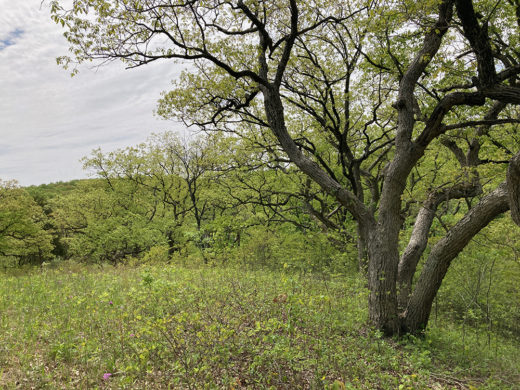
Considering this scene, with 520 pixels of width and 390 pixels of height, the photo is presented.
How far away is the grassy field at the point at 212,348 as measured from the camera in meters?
3.44

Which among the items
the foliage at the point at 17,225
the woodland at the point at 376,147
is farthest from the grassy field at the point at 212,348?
the foliage at the point at 17,225

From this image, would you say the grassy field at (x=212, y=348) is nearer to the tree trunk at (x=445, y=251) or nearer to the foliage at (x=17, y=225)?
the tree trunk at (x=445, y=251)

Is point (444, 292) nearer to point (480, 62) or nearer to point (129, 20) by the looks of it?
point (480, 62)

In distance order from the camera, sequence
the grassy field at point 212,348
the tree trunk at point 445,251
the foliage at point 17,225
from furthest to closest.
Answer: the foliage at point 17,225 → the tree trunk at point 445,251 → the grassy field at point 212,348

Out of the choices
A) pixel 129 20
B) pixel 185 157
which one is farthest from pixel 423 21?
pixel 185 157

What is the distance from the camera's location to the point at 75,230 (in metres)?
25.5

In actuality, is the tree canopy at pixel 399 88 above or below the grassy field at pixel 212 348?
above

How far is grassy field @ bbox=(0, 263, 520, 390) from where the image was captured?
344 cm

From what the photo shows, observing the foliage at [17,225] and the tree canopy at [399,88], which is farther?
the foliage at [17,225]

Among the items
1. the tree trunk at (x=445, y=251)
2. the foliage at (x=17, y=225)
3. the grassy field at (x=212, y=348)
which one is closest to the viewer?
the grassy field at (x=212, y=348)

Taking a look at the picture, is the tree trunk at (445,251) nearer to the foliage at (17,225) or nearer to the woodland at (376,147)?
the woodland at (376,147)

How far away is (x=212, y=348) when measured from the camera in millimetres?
3949

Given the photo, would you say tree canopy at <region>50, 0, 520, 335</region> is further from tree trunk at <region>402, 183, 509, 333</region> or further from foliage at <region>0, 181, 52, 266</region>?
foliage at <region>0, 181, 52, 266</region>

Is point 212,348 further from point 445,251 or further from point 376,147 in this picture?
point 376,147
